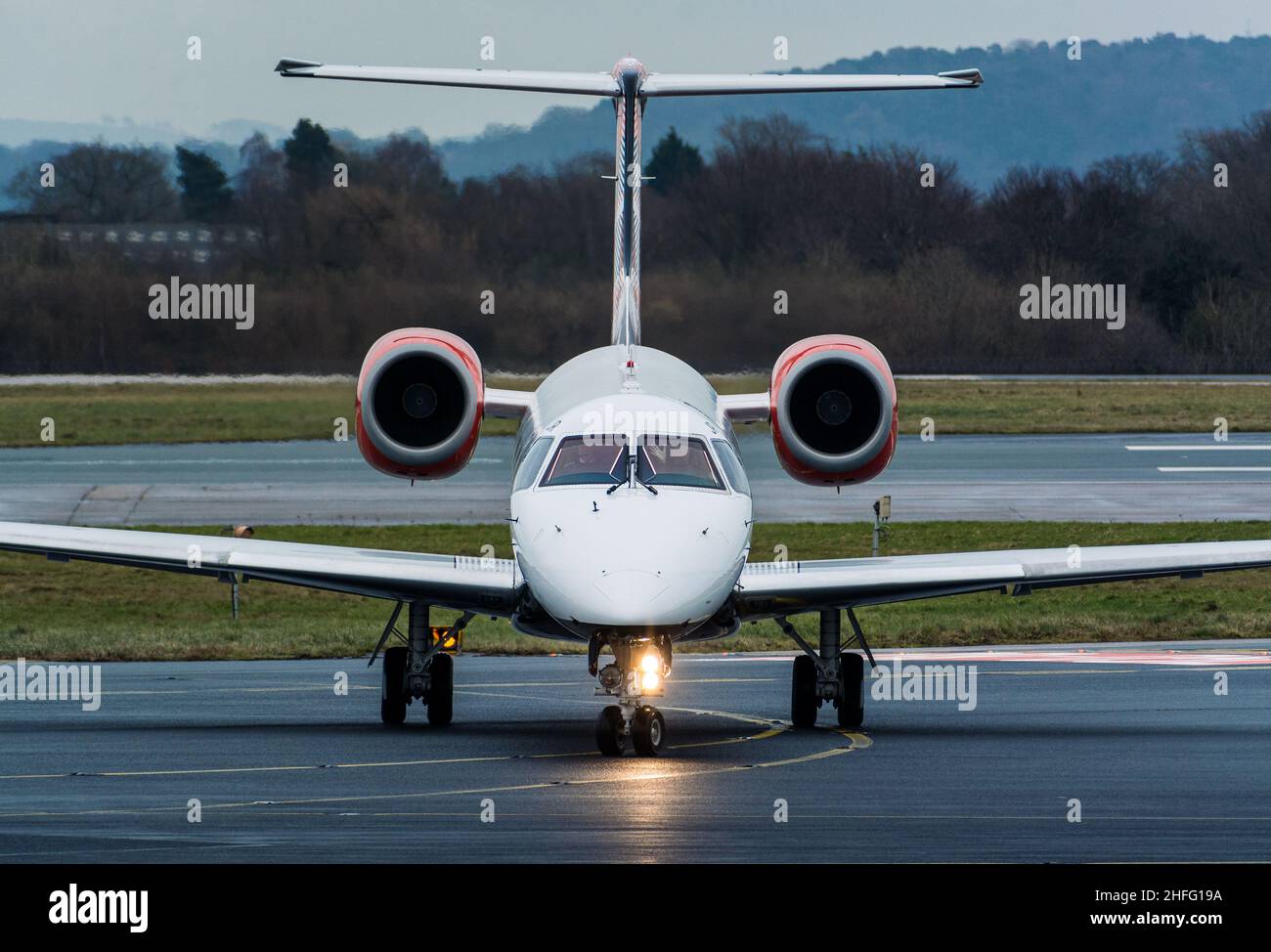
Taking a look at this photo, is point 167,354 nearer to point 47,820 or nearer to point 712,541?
point 712,541

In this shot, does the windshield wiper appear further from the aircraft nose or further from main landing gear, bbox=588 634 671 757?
main landing gear, bbox=588 634 671 757

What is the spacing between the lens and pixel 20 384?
44844mm

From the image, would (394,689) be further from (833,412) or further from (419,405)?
(833,412)

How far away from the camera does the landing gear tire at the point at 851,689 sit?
19234 millimetres

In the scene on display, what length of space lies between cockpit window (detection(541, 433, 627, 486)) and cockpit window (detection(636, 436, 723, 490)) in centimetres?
16

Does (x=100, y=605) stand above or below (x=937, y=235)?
below

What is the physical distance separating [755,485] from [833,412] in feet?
82.1

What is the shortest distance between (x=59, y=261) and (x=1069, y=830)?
32260 mm

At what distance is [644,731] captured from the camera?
16.6m

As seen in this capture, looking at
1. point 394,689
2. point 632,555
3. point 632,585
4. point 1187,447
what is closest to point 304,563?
point 394,689

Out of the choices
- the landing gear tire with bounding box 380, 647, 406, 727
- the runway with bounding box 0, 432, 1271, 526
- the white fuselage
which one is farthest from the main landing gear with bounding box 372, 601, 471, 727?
the runway with bounding box 0, 432, 1271, 526

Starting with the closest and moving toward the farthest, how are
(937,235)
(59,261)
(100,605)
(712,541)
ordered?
(712,541) → (100,605) → (59,261) → (937,235)

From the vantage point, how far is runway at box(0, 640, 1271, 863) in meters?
12.3
